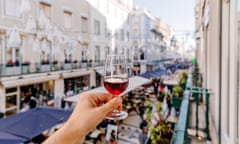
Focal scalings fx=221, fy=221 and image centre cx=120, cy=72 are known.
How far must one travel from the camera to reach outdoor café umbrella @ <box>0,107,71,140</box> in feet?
20.7

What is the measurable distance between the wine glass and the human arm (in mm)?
227

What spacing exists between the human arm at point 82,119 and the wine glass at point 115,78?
227 millimetres

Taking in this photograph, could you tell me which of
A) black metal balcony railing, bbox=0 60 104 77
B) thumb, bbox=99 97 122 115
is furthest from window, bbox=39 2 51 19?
thumb, bbox=99 97 122 115

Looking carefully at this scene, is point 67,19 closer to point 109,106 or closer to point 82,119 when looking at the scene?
point 109,106

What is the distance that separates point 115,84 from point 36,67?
1375 centimetres

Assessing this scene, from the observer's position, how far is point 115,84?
1633 millimetres

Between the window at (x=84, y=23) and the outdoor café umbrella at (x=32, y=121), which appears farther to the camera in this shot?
the window at (x=84, y=23)

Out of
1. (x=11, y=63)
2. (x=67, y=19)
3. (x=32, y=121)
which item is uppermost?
(x=67, y=19)

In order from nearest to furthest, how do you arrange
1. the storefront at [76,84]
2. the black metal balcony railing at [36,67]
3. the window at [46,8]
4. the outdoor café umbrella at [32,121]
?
1. the outdoor café umbrella at [32,121]
2. the black metal balcony railing at [36,67]
3. the window at [46,8]
4. the storefront at [76,84]

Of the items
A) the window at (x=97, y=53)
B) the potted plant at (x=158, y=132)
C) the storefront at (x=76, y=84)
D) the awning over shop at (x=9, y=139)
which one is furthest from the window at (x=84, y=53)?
the potted plant at (x=158, y=132)

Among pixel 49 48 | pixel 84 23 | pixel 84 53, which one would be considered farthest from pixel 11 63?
pixel 84 23

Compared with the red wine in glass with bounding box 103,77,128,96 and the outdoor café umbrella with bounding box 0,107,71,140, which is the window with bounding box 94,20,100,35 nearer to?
the outdoor café umbrella with bounding box 0,107,71,140

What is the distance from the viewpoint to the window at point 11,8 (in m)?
12.4

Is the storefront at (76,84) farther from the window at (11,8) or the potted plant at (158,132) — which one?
the potted plant at (158,132)
